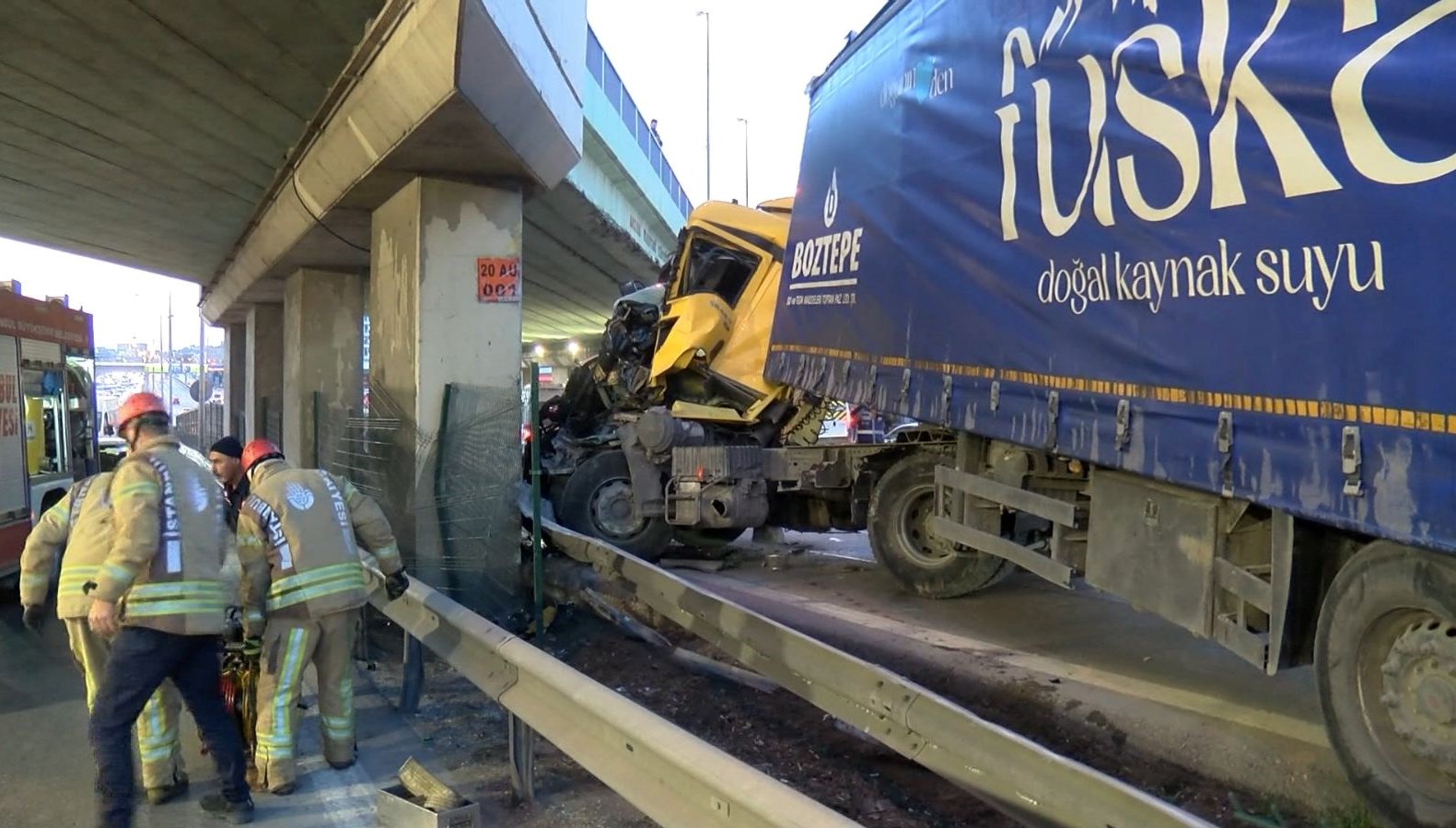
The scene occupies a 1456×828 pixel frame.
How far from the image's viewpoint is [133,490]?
4184 mm

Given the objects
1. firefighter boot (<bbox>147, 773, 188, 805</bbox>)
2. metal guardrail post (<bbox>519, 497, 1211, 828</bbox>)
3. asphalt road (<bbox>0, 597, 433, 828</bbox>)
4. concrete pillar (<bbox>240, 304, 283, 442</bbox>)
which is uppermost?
concrete pillar (<bbox>240, 304, 283, 442</bbox>)

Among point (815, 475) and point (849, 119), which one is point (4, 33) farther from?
point (815, 475)

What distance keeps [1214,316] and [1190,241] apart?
310 mm

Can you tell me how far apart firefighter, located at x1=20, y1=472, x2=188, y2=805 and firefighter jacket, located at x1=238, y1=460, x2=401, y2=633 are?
563mm

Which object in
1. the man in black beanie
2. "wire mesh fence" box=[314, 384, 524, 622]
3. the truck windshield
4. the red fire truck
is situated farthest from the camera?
the truck windshield

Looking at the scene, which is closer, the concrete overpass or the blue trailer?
the blue trailer

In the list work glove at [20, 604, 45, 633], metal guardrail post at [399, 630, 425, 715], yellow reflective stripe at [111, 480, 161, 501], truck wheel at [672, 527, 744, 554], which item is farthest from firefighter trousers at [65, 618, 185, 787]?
truck wheel at [672, 527, 744, 554]

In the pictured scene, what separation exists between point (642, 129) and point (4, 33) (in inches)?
415

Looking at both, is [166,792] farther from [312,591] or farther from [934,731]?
[934,731]

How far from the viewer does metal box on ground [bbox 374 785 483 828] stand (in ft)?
12.0

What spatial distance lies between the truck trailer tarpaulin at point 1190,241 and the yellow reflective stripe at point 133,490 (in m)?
3.90

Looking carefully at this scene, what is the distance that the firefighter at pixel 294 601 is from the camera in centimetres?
469

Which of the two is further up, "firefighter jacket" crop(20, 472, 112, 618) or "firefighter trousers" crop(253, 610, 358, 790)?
"firefighter jacket" crop(20, 472, 112, 618)

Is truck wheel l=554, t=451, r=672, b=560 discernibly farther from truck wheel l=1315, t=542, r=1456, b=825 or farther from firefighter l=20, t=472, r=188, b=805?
truck wheel l=1315, t=542, r=1456, b=825
